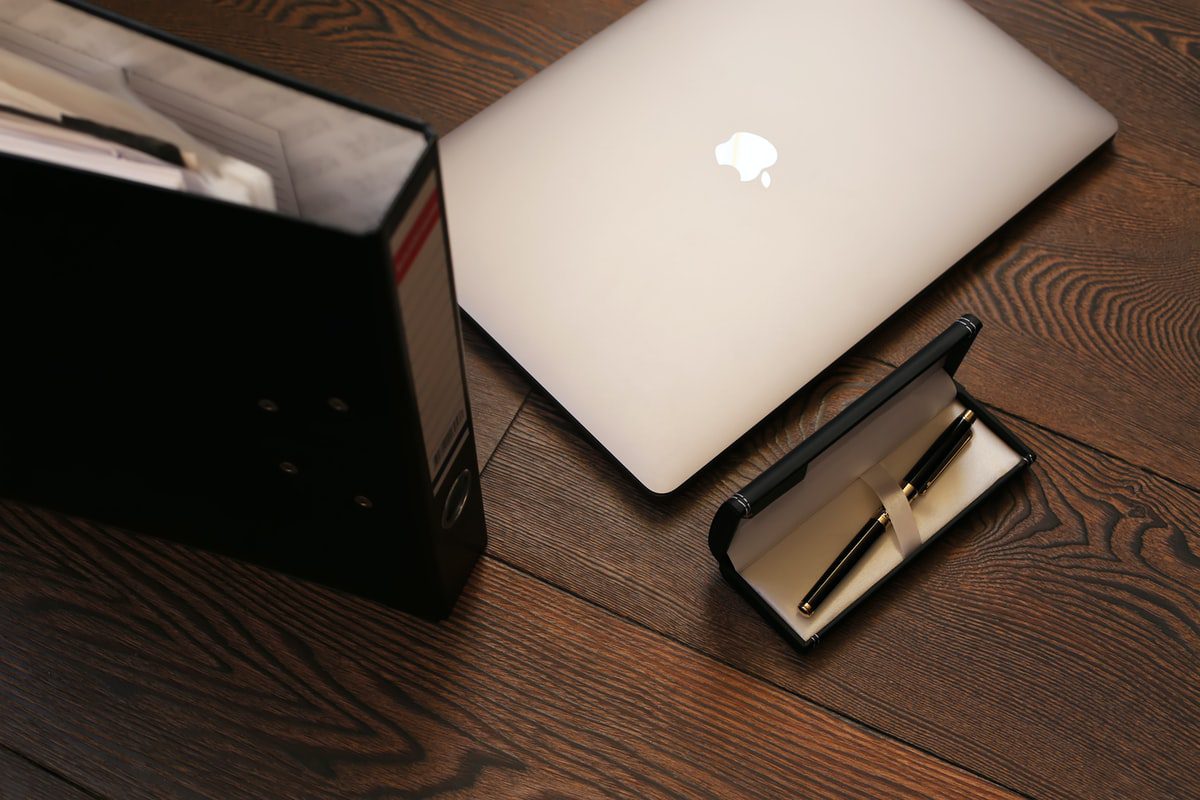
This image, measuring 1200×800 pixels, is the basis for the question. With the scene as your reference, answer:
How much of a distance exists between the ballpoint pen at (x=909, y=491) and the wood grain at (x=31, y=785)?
1.53ft

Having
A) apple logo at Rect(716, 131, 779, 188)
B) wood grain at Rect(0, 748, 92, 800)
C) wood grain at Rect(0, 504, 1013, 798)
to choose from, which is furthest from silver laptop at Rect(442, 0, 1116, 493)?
wood grain at Rect(0, 748, 92, 800)

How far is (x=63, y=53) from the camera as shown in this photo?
529 mm

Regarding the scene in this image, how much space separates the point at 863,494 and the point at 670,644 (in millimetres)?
168

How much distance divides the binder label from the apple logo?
303 millimetres

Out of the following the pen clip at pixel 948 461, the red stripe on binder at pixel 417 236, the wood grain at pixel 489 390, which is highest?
the red stripe on binder at pixel 417 236

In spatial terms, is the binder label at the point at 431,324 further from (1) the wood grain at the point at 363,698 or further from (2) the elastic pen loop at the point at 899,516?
(2) the elastic pen loop at the point at 899,516

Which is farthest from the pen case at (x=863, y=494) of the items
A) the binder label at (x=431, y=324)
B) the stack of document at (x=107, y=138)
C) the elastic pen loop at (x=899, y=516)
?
the stack of document at (x=107, y=138)

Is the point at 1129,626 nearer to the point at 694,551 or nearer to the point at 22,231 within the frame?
the point at 694,551

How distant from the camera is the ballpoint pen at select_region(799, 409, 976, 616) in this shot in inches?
28.5

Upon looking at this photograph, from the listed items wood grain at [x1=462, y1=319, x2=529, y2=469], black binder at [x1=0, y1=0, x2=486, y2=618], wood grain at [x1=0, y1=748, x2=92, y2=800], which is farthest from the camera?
wood grain at [x1=462, y1=319, x2=529, y2=469]

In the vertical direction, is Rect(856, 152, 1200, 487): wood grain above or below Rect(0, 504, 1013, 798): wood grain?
above

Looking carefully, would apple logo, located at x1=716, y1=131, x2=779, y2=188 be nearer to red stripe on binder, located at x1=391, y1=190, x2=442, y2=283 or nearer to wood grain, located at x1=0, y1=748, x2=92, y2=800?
red stripe on binder, located at x1=391, y1=190, x2=442, y2=283

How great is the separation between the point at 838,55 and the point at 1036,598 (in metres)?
0.43

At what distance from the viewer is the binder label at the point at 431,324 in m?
0.49
